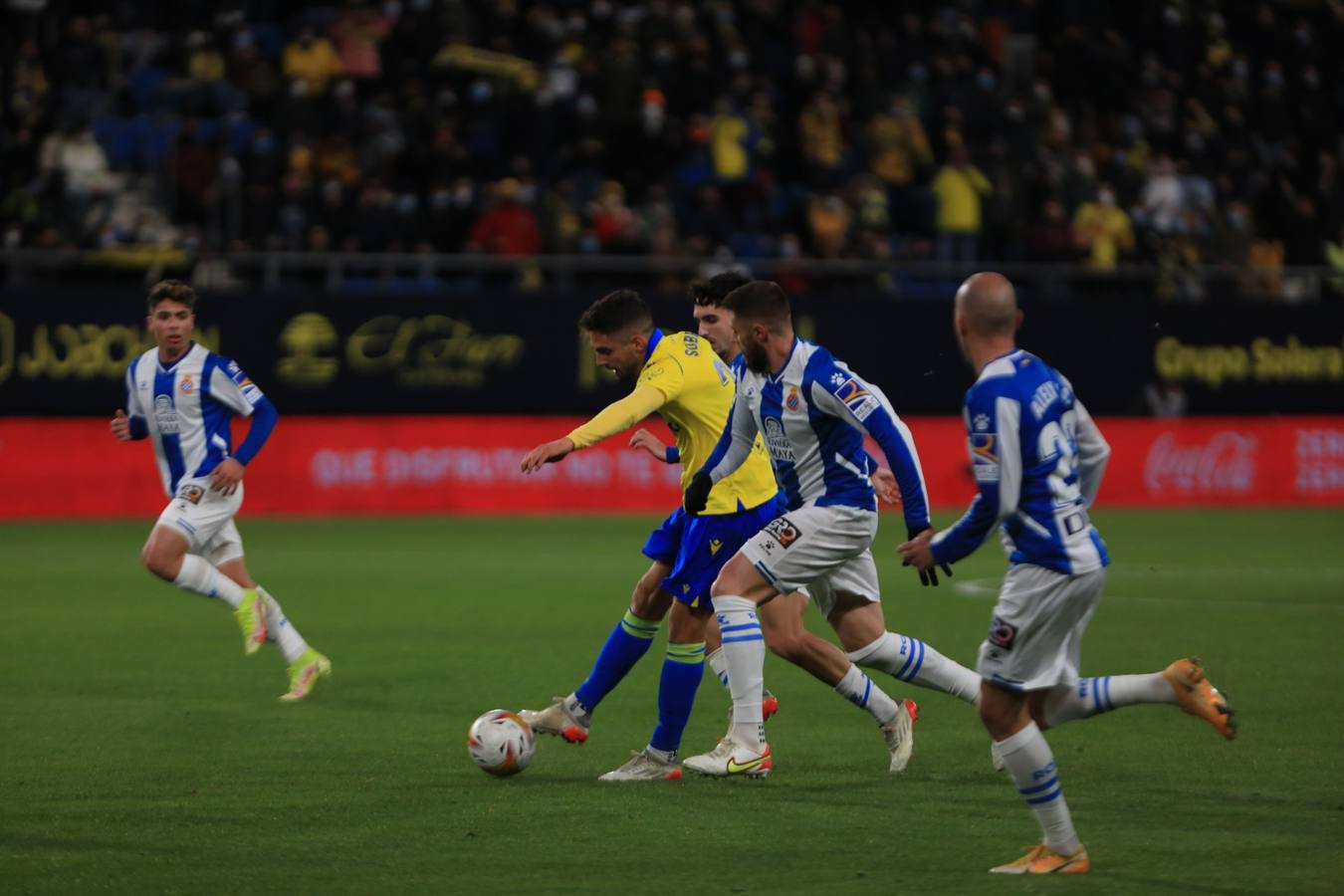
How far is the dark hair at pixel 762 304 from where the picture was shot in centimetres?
774

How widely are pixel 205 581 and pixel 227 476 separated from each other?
0.60m

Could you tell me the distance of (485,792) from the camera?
764 cm

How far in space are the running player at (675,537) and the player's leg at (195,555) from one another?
8.43ft

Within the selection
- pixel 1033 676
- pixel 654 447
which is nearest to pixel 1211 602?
pixel 654 447

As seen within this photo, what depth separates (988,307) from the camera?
602cm

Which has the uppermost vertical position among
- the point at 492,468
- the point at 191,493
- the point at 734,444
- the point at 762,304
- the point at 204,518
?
A: the point at 762,304

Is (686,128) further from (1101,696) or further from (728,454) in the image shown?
(1101,696)

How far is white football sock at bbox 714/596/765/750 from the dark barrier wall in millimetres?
14691

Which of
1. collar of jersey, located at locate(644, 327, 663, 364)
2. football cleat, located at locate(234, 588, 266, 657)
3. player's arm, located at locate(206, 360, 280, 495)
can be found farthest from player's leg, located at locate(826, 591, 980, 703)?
player's arm, located at locate(206, 360, 280, 495)

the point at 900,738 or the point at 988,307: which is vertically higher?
the point at 988,307

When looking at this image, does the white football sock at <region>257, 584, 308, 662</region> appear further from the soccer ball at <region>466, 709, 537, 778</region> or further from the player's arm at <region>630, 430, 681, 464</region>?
the soccer ball at <region>466, 709, 537, 778</region>

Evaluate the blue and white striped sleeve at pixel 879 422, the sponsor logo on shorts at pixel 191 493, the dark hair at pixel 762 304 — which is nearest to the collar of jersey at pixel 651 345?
the dark hair at pixel 762 304

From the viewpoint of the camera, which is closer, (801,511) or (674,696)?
(801,511)

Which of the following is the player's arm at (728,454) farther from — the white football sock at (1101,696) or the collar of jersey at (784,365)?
the white football sock at (1101,696)
